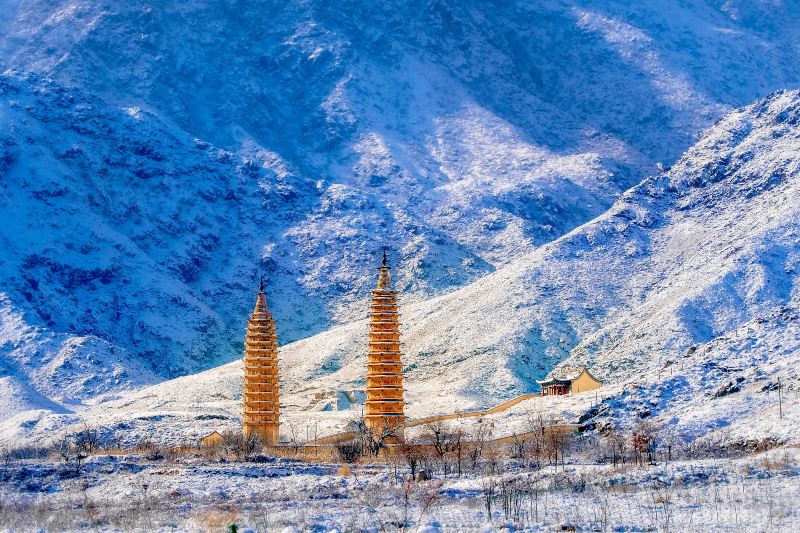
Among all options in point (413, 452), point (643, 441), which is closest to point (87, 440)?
point (413, 452)

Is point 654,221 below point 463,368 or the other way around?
the other way around

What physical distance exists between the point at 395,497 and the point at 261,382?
56436 millimetres

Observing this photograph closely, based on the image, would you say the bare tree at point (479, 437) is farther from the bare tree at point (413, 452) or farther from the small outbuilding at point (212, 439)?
the small outbuilding at point (212, 439)

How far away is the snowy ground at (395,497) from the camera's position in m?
46.8

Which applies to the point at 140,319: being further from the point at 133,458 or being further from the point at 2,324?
the point at 133,458

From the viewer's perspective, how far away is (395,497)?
5556 cm

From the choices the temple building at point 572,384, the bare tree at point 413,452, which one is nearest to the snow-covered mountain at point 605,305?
the temple building at point 572,384

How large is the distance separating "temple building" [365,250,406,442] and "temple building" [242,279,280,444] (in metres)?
8.46

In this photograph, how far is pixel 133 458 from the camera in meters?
75.5

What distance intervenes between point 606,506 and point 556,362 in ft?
318

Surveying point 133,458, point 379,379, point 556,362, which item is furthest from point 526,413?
point 556,362

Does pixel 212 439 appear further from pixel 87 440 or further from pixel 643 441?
pixel 643 441

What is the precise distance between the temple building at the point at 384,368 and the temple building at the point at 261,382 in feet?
27.8

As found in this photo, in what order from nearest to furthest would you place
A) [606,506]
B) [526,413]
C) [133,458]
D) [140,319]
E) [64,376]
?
[606,506] → [133,458] → [526,413] → [64,376] → [140,319]
